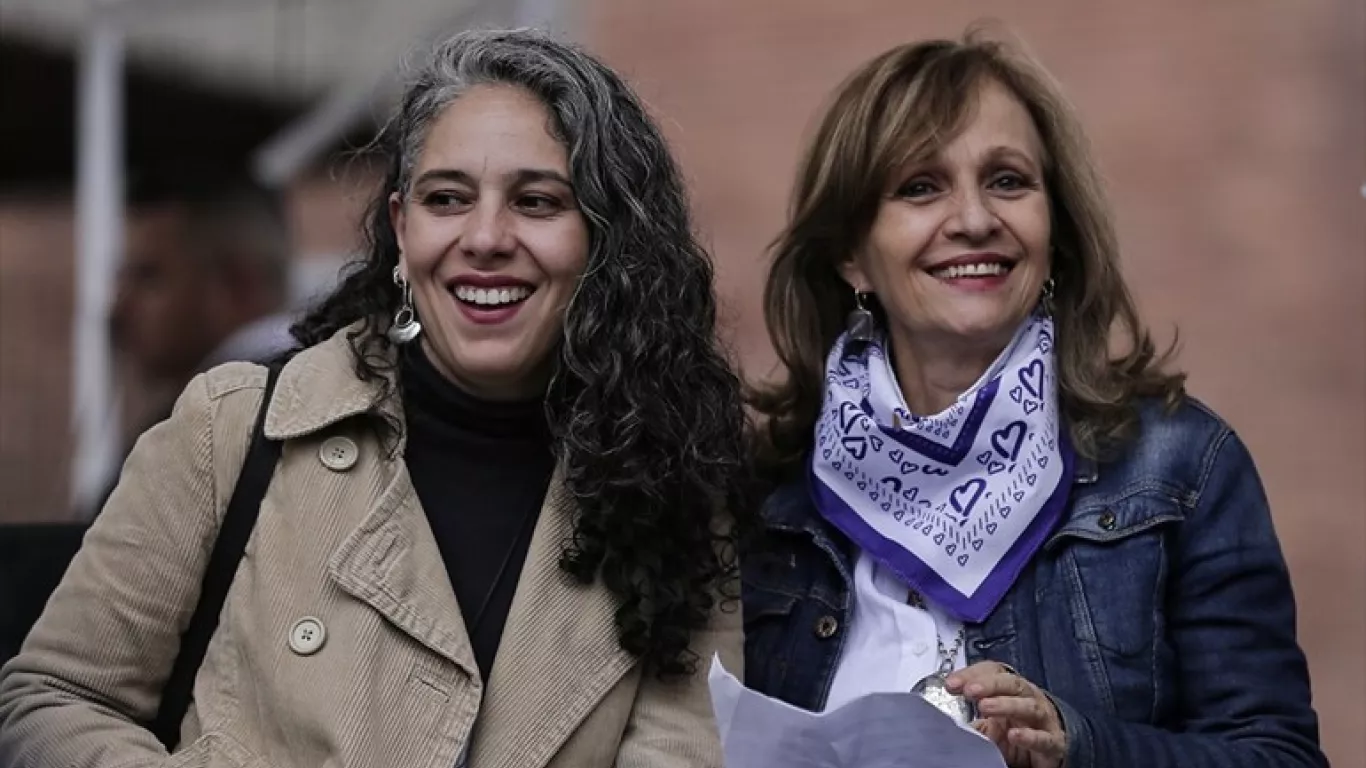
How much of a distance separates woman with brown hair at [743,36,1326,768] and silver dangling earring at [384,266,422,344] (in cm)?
71

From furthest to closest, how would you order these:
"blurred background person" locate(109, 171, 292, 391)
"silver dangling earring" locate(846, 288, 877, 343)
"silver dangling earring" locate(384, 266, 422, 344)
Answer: "blurred background person" locate(109, 171, 292, 391) → "silver dangling earring" locate(846, 288, 877, 343) → "silver dangling earring" locate(384, 266, 422, 344)

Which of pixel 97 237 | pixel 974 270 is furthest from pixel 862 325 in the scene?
pixel 97 237

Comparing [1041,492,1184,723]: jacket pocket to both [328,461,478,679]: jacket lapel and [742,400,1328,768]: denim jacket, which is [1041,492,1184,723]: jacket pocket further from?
[328,461,478,679]: jacket lapel

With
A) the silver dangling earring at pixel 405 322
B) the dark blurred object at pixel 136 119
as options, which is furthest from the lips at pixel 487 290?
the dark blurred object at pixel 136 119

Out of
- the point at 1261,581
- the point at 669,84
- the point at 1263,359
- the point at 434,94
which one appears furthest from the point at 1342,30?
the point at 434,94

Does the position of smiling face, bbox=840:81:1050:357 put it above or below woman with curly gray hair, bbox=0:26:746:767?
above

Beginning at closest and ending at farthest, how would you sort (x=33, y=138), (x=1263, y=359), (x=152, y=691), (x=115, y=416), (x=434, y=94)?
(x=152, y=691)
(x=434, y=94)
(x=115, y=416)
(x=1263, y=359)
(x=33, y=138)

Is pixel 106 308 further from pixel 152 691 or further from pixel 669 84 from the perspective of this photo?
pixel 152 691

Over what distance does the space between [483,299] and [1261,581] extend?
1239mm

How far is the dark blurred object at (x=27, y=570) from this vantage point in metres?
3.01

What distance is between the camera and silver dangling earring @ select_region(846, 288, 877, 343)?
3213mm

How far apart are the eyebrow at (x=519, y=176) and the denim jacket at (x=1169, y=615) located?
893 mm

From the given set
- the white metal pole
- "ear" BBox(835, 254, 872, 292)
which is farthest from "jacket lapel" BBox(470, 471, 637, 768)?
the white metal pole

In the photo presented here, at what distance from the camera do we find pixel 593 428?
2752 mm
